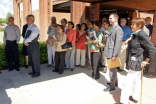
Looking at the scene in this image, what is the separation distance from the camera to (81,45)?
5562 mm

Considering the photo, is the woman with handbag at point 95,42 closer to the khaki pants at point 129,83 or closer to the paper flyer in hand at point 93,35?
the paper flyer in hand at point 93,35

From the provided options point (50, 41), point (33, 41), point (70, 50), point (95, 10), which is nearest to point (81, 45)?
point (70, 50)

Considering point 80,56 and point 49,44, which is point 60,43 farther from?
point 80,56

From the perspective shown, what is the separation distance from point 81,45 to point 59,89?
2143 mm

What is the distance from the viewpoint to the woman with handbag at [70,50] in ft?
17.0

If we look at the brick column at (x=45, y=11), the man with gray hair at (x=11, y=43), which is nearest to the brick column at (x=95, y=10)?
the man with gray hair at (x=11, y=43)

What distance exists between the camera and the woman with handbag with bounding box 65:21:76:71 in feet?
17.0

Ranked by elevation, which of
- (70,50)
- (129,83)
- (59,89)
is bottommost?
(59,89)

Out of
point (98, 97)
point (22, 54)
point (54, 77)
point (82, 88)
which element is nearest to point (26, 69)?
point (22, 54)

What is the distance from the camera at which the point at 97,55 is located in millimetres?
4277

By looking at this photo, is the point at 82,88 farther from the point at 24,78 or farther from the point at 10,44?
the point at 10,44

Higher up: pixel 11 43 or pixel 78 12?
pixel 78 12

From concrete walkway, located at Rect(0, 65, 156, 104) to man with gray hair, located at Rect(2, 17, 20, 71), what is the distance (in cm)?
38

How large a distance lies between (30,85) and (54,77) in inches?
32.8
